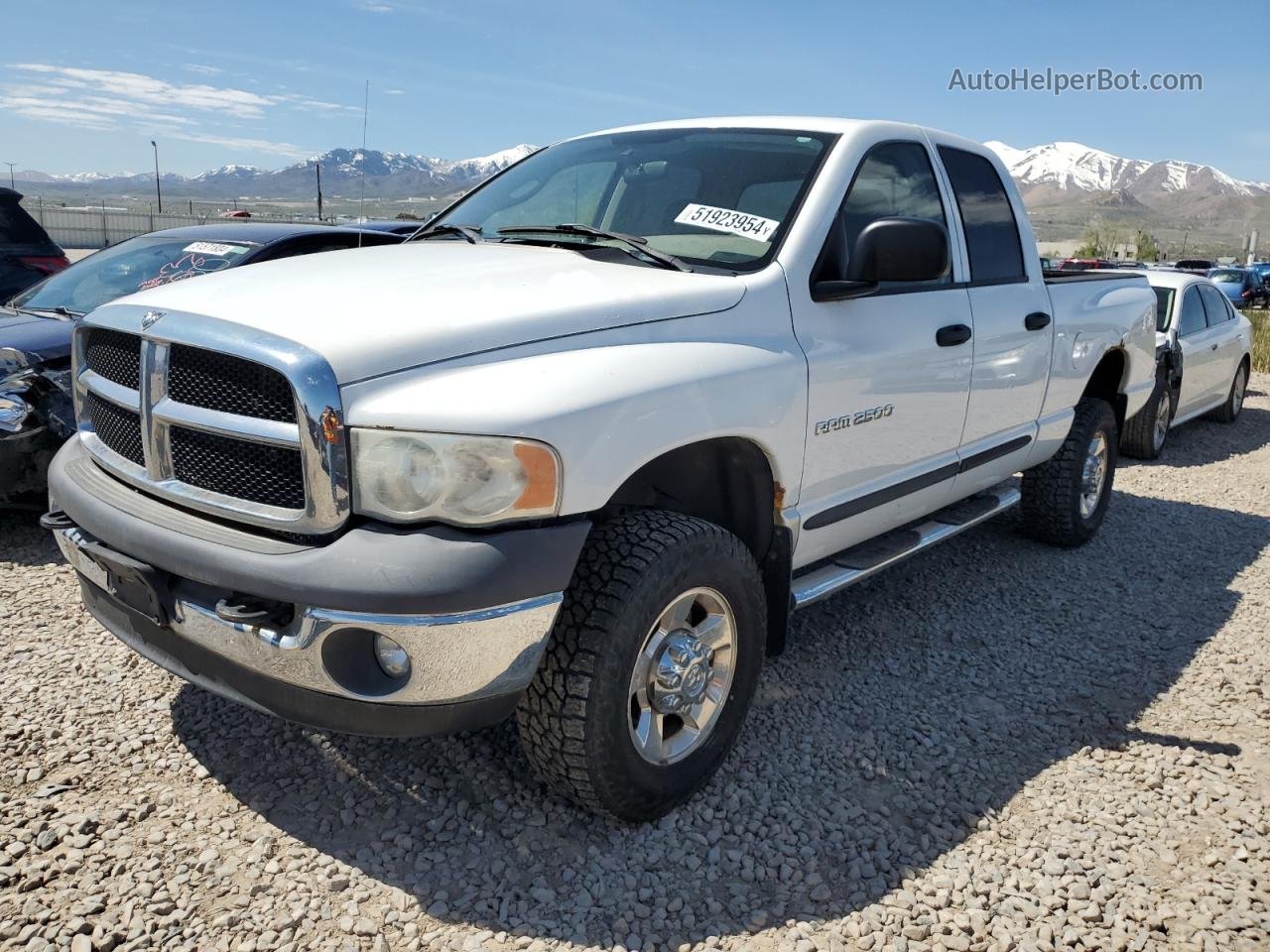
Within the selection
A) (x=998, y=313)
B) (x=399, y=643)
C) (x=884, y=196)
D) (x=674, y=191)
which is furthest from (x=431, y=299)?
(x=998, y=313)

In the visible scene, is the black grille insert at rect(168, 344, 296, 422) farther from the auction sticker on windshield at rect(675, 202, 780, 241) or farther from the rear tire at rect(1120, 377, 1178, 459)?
the rear tire at rect(1120, 377, 1178, 459)

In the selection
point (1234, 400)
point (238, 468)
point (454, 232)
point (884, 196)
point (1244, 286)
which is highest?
point (884, 196)

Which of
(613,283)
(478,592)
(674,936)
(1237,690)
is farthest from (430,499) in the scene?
(1237,690)

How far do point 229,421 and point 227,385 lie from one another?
0.10m

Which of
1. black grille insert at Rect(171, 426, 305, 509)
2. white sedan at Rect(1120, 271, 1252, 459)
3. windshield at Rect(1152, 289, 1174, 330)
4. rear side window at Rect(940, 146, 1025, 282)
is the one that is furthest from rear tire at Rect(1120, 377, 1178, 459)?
black grille insert at Rect(171, 426, 305, 509)

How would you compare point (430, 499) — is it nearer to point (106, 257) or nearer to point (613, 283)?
point (613, 283)

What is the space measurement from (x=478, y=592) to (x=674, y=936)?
3.26 feet

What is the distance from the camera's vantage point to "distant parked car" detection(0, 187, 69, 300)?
287 inches

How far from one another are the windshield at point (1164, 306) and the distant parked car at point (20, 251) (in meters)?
9.28

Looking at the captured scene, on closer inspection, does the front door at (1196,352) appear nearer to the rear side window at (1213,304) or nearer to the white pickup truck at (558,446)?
the rear side window at (1213,304)

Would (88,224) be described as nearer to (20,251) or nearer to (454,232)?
(20,251)

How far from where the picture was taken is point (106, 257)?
5949mm

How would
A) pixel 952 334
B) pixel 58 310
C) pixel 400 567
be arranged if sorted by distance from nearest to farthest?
1. pixel 400 567
2. pixel 952 334
3. pixel 58 310

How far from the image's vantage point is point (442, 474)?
7.23 feet
